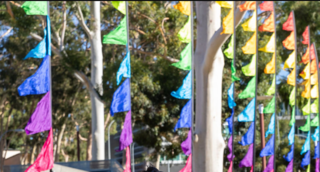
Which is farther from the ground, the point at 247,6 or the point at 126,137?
the point at 247,6

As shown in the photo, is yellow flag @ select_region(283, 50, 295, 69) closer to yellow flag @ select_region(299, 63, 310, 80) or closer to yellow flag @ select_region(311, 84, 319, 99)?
yellow flag @ select_region(299, 63, 310, 80)

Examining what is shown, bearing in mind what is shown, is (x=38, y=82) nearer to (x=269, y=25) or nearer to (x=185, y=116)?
(x=185, y=116)

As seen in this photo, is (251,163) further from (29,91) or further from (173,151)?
(173,151)

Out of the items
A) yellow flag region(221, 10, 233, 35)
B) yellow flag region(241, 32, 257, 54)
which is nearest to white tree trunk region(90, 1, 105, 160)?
yellow flag region(241, 32, 257, 54)

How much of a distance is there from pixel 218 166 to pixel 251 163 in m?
1.96

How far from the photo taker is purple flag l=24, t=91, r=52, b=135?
282 inches

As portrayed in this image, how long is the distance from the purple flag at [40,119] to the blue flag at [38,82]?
0.17m

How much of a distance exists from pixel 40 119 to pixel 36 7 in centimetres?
221

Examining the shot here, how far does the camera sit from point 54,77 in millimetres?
22875

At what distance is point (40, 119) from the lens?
7.26m

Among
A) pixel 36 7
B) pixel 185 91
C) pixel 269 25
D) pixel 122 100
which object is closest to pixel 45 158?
pixel 122 100

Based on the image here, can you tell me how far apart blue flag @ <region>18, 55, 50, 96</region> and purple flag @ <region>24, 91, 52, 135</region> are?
0.17 meters

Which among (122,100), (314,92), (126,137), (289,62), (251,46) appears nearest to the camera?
(126,137)

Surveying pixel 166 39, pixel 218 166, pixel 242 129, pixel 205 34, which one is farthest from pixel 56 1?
pixel 218 166
